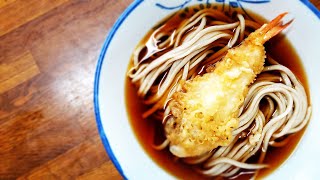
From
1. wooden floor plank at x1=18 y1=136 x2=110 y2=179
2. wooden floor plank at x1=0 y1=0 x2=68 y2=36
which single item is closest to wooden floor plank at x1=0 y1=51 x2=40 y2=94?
wooden floor plank at x1=0 y1=0 x2=68 y2=36

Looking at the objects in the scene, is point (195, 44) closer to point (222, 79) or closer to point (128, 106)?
point (222, 79)

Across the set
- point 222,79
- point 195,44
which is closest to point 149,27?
point 195,44

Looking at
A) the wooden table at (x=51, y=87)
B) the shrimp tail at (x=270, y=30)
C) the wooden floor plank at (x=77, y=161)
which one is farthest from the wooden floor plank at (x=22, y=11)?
the shrimp tail at (x=270, y=30)

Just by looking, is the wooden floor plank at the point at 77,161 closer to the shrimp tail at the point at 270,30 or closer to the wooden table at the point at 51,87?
the wooden table at the point at 51,87

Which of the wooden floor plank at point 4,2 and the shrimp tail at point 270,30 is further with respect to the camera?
the wooden floor plank at point 4,2

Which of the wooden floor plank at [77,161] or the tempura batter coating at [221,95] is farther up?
the tempura batter coating at [221,95]

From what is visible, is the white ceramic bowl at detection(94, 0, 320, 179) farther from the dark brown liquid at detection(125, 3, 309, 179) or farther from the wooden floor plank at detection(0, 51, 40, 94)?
the wooden floor plank at detection(0, 51, 40, 94)
